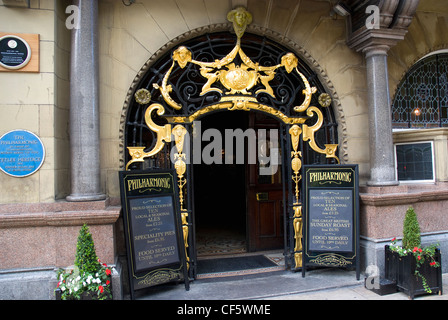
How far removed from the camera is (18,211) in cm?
480

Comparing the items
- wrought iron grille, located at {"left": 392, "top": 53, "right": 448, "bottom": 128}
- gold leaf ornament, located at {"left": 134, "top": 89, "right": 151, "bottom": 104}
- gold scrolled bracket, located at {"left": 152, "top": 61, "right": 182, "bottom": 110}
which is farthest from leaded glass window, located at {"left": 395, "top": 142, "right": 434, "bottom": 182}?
gold leaf ornament, located at {"left": 134, "top": 89, "right": 151, "bottom": 104}

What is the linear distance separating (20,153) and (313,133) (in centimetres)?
488

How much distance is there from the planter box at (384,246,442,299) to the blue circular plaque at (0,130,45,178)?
5.59 meters

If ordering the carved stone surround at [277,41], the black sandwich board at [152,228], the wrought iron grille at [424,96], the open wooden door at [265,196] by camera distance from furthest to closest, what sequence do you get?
1. the open wooden door at [265,196]
2. the wrought iron grille at [424,96]
3. the carved stone surround at [277,41]
4. the black sandwich board at [152,228]

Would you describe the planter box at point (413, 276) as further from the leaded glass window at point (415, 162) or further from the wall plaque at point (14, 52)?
the wall plaque at point (14, 52)

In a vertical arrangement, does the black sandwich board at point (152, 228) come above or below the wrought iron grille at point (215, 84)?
below

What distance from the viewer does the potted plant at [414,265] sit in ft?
16.5

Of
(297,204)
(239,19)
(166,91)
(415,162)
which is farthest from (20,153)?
(415,162)

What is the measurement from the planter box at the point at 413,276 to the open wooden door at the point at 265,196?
2.92m

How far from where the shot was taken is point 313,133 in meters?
6.40

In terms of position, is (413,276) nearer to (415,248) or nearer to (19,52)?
(415,248)

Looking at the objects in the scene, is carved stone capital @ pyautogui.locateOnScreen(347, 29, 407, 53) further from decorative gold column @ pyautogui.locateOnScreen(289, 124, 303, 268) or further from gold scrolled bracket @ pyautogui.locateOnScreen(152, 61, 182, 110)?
gold scrolled bracket @ pyautogui.locateOnScreen(152, 61, 182, 110)

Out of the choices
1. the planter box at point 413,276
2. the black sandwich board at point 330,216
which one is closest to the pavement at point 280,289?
the planter box at point 413,276
